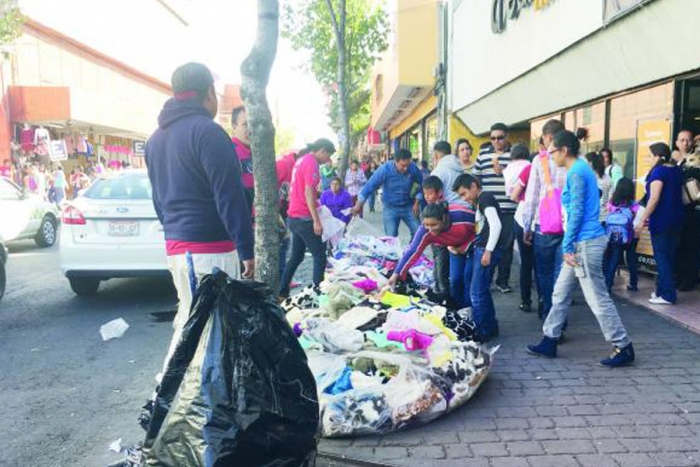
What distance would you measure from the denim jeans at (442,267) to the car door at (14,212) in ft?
26.9

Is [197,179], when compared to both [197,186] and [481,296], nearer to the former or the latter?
[197,186]

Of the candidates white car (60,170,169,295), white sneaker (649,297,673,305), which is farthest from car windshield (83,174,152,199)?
white sneaker (649,297,673,305)

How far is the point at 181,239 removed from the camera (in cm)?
346

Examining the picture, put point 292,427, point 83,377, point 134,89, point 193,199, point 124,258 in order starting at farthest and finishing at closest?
point 134,89 < point 124,258 < point 83,377 < point 193,199 < point 292,427

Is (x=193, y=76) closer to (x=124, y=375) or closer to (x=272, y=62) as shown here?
(x=272, y=62)

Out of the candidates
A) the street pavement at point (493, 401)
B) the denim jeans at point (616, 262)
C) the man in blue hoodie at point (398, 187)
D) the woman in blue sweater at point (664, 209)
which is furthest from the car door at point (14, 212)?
the woman in blue sweater at point (664, 209)

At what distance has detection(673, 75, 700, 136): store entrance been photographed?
7.28m

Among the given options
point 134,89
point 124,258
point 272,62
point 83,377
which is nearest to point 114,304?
point 124,258

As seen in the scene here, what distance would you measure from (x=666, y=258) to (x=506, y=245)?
1646 mm

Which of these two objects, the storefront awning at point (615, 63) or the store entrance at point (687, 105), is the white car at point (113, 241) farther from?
the store entrance at point (687, 105)

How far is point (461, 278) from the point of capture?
5.78 m

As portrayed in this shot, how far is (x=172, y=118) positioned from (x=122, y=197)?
Answer: 13.6ft

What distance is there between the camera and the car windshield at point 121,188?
727 cm

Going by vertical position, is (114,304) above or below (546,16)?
below
